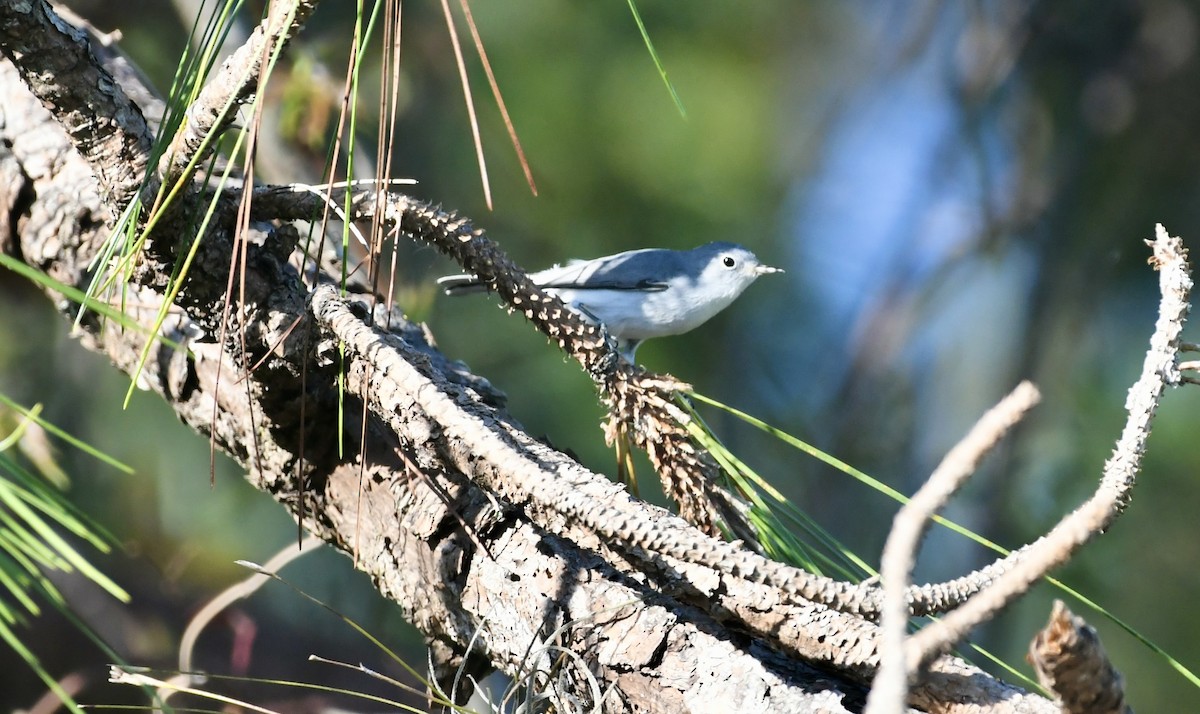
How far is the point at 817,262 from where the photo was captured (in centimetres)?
398

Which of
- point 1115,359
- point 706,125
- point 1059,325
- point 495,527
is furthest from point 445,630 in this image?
point 1115,359

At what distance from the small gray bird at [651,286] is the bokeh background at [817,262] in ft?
2.48

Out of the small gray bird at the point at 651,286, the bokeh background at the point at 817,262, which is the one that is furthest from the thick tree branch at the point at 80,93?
the bokeh background at the point at 817,262

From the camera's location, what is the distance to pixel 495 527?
977 mm

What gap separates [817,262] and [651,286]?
1.82m

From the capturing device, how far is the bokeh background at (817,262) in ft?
9.47

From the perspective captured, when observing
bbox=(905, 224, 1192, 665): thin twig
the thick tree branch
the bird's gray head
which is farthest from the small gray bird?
bbox=(905, 224, 1192, 665): thin twig

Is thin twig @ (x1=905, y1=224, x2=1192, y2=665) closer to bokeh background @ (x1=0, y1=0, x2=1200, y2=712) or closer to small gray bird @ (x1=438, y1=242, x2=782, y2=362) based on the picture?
small gray bird @ (x1=438, y1=242, x2=782, y2=362)

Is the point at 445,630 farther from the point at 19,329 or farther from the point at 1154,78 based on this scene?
the point at 1154,78

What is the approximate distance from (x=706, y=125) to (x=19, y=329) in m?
2.17

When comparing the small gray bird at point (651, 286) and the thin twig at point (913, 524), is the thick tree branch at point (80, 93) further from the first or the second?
the small gray bird at point (651, 286)

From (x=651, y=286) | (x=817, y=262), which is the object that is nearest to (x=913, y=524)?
(x=651, y=286)

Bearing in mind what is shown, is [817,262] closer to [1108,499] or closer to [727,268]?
[727,268]

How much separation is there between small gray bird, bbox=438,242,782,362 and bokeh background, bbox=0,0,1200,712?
2.48 feet
